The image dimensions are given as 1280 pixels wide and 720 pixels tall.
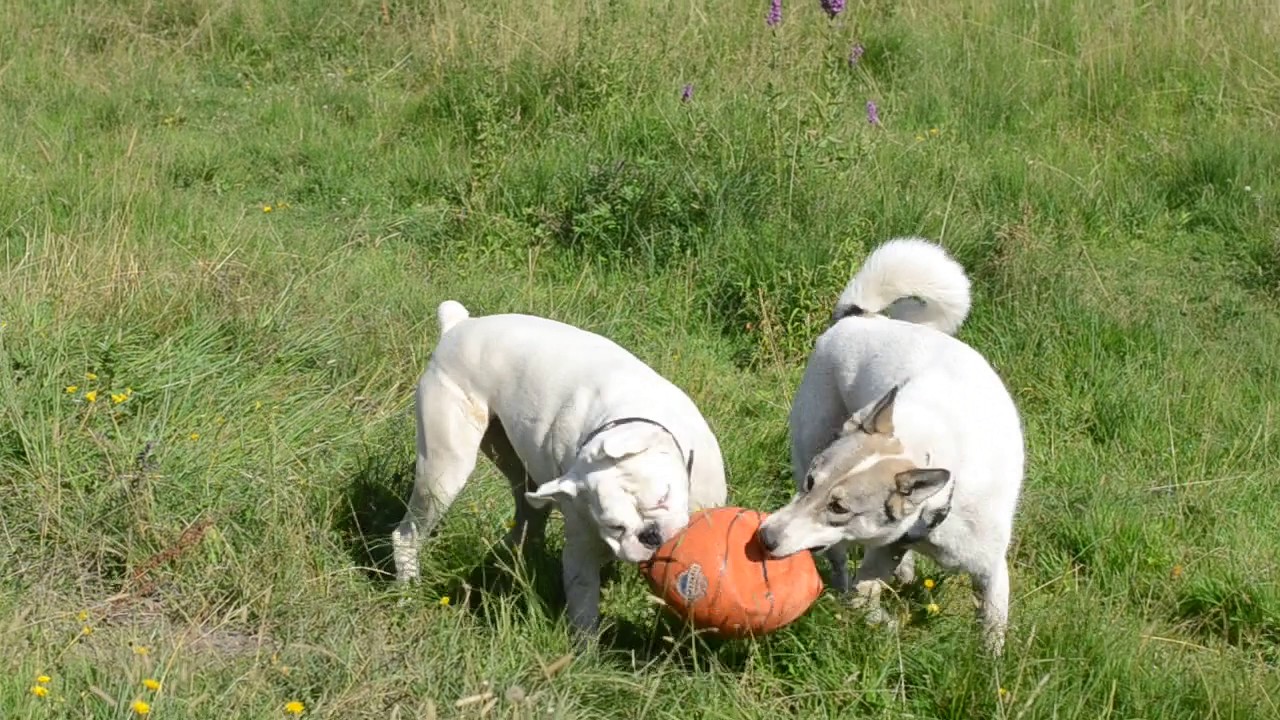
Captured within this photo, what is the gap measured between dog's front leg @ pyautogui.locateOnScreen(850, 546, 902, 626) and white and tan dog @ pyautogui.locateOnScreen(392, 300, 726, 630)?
0.49 m

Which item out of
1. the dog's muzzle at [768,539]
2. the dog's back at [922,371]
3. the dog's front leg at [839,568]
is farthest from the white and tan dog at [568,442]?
the dog's back at [922,371]

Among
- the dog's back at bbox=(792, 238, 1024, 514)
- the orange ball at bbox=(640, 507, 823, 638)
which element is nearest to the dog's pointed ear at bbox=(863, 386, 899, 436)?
the dog's back at bbox=(792, 238, 1024, 514)

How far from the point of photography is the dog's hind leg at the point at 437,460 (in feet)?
15.4

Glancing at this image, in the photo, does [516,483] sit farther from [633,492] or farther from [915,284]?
[915,284]

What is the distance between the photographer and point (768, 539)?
3850 mm

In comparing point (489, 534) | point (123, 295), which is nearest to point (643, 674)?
point (489, 534)

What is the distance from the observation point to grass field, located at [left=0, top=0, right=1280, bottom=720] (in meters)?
4.00

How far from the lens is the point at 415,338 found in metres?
6.13

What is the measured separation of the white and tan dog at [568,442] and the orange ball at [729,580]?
128 mm

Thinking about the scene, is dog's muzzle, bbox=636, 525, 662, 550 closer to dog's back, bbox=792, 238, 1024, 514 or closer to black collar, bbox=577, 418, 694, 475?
black collar, bbox=577, 418, 694, 475

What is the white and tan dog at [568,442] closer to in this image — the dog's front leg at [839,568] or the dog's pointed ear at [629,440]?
the dog's pointed ear at [629,440]

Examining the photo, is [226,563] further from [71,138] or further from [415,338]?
[71,138]

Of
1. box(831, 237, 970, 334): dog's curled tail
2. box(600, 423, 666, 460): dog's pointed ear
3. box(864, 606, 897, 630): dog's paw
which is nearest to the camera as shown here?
box(600, 423, 666, 460): dog's pointed ear

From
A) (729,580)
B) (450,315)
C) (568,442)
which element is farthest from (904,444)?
(450,315)
